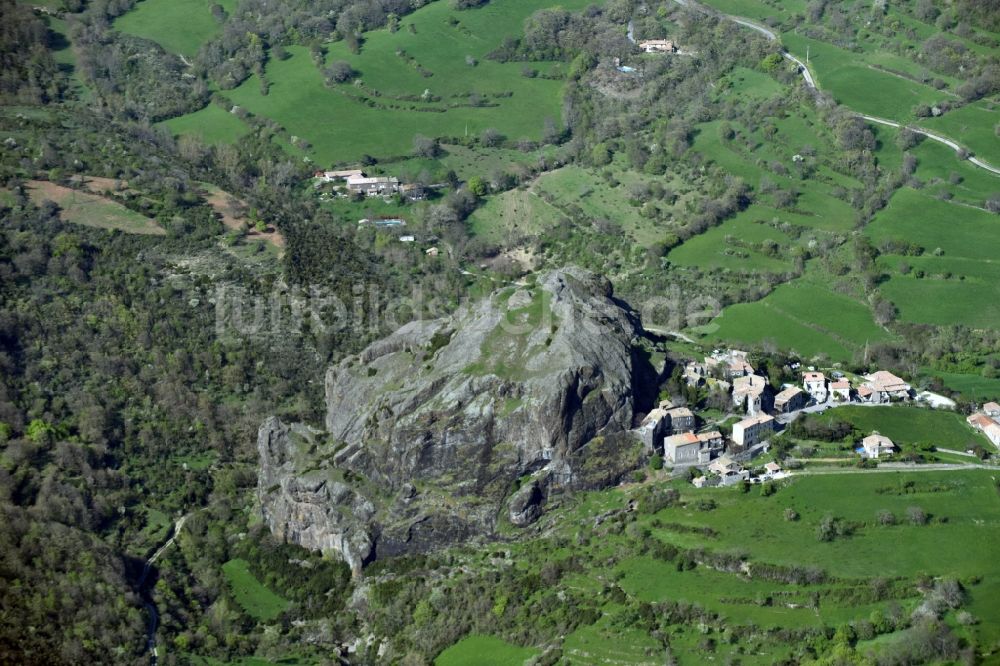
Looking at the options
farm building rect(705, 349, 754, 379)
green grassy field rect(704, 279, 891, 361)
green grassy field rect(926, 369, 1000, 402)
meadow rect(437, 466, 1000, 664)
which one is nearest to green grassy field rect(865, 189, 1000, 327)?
green grassy field rect(704, 279, 891, 361)

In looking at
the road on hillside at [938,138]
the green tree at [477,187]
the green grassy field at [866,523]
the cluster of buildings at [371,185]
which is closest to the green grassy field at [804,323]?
the road on hillside at [938,138]

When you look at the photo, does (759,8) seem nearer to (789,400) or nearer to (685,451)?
(789,400)

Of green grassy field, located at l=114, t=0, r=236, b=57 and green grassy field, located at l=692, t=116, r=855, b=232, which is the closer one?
green grassy field, located at l=692, t=116, r=855, b=232

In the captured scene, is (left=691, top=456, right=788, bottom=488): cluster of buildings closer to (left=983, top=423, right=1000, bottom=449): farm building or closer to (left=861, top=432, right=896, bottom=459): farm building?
(left=861, top=432, right=896, bottom=459): farm building

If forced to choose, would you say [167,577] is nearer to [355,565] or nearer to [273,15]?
[355,565]

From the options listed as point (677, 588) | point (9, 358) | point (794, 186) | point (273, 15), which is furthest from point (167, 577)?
point (273, 15)
